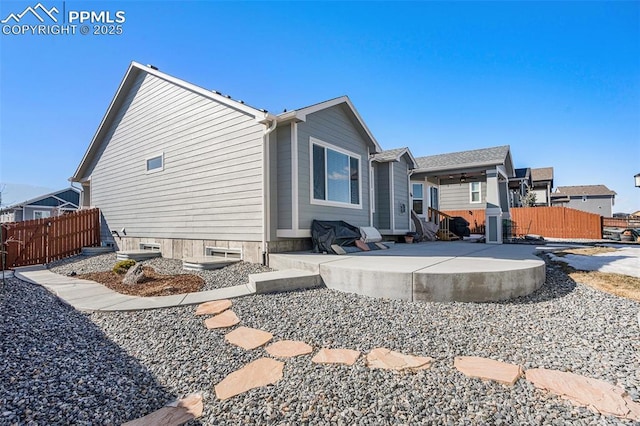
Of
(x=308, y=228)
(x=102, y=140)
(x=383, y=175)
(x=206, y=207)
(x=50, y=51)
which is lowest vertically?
(x=308, y=228)

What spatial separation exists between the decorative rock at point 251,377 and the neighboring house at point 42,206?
89.5ft

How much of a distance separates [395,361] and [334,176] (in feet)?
18.3

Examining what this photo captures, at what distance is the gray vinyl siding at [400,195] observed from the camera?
10.1 metres

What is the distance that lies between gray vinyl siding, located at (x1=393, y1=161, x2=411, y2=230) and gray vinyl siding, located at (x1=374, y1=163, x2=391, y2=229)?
0.95ft

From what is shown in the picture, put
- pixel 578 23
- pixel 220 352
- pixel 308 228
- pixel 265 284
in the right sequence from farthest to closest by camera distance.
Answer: pixel 578 23 < pixel 308 228 < pixel 265 284 < pixel 220 352

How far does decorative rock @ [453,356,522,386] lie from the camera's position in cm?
214

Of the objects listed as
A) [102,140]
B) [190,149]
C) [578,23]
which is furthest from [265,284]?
[102,140]

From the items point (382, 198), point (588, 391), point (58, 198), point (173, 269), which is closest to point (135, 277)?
point (173, 269)

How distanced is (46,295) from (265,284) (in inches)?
132

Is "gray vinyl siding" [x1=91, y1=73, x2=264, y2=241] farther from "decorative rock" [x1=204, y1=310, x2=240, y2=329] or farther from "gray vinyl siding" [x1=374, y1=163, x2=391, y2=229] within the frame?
"gray vinyl siding" [x1=374, y1=163, x2=391, y2=229]

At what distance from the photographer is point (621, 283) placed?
4.57m

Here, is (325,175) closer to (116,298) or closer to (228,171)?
(228,171)

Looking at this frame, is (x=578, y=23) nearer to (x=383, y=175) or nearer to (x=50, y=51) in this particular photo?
(x=383, y=175)

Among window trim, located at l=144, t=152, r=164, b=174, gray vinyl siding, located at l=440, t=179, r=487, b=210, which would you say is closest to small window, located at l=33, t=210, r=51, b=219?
window trim, located at l=144, t=152, r=164, b=174
